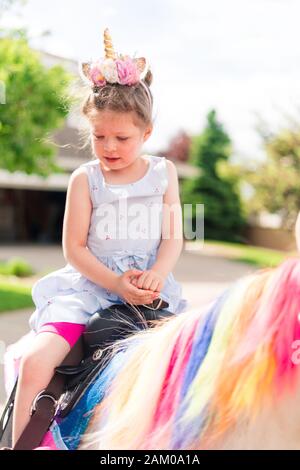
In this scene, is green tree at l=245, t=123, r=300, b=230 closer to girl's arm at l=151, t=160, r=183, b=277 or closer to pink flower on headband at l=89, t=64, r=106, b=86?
girl's arm at l=151, t=160, r=183, b=277

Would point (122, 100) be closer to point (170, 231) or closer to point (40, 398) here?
point (170, 231)

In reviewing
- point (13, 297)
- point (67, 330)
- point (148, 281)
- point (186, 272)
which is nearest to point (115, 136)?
point (148, 281)

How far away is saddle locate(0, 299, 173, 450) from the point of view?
73.5 inches

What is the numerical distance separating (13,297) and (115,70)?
7.66 m

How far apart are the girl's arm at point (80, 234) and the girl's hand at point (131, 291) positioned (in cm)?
5

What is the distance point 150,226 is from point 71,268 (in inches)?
11.5

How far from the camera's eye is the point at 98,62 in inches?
82.4

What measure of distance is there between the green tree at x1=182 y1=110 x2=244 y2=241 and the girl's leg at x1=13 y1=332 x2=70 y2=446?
2683 cm

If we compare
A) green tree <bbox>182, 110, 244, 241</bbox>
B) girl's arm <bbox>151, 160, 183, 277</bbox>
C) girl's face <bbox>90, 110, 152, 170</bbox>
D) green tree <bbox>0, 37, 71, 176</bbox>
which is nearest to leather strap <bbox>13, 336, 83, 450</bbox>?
girl's arm <bbox>151, 160, 183, 277</bbox>

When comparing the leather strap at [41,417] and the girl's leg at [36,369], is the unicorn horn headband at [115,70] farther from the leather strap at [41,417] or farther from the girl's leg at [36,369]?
the leather strap at [41,417]

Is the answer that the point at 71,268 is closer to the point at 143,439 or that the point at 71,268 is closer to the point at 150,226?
the point at 150,226

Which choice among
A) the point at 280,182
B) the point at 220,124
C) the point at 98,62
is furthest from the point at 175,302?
the point at 220,124

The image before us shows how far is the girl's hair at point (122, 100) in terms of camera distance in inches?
79.4
